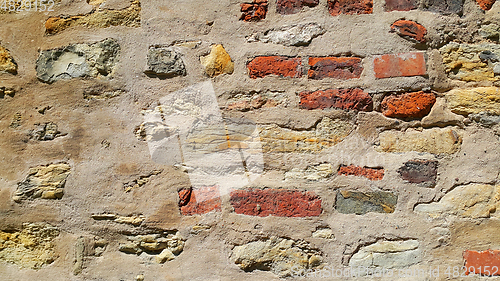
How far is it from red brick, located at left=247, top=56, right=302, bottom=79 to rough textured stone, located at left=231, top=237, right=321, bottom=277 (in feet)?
1.80

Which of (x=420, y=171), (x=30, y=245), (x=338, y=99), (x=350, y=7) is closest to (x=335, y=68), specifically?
(x=338, y=99)

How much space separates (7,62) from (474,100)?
5.11ft

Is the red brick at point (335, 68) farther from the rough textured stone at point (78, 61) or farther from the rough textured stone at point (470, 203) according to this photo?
the rough textured stone at point (78, 61)

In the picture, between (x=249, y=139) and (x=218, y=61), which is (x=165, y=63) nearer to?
(x=218, y=61)

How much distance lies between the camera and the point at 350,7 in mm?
1020

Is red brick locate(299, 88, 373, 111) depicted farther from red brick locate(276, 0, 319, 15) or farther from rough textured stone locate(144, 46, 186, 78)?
rough textured stone locate(144, 46, 186, 78)

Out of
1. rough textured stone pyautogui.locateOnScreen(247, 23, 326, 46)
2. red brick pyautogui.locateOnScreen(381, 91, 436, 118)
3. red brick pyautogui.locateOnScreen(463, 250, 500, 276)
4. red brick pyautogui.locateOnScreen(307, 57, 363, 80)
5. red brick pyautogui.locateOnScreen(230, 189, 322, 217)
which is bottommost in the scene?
red brick pyautogui.locateOnScreen(463, 250, 500, 276)

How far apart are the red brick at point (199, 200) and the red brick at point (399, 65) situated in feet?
2.17

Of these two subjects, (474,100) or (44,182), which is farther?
(44,182)

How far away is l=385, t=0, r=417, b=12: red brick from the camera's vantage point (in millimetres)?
1002

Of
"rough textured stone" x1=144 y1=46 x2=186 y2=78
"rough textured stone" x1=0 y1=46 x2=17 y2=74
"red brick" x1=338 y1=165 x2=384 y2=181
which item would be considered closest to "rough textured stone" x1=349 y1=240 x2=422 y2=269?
"red brick" x1=338 y1=165 x2=384 y2=181

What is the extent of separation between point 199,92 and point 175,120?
124 mm

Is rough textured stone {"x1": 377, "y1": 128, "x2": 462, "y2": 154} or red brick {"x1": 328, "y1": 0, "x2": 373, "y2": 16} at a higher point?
red brick {"x1": 328, "y1": 0, "x2": 373, "y2": 16}

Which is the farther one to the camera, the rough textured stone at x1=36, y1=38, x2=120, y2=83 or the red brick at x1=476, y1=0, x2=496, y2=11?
the rough textured stone at x1=36, y1=38, x2=120, y2=83
